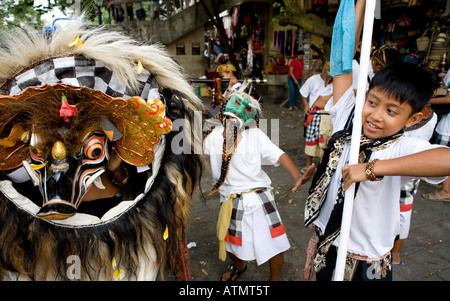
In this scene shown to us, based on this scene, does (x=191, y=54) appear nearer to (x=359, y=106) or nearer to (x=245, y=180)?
(x=245, y=180)

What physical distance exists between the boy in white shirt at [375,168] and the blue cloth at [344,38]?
13 centimetres

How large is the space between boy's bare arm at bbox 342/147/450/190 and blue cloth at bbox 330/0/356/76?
58 cm

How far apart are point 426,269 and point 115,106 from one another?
127 inches

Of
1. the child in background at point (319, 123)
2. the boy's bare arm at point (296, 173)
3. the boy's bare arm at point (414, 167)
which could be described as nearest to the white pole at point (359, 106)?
the boy's bare arm at point (414, 167)

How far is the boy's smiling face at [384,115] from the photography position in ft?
4.81

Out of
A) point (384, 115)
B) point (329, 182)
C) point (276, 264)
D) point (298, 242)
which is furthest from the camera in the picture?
point (298, 242)

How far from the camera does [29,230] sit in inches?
54.9

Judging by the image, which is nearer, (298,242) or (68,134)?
(68,134)

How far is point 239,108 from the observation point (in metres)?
2.38

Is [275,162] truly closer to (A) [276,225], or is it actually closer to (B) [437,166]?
(A) [276,225]

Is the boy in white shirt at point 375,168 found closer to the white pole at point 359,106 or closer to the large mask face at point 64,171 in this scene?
the white pole at point 359,106

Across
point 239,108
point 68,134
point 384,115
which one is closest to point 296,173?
point 239,108

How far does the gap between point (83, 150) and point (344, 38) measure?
142cm
